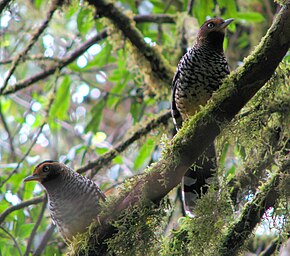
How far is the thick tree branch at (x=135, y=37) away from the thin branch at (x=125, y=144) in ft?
1.22

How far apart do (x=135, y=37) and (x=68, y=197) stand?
177 centimetres

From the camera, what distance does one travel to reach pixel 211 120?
272 centimetres

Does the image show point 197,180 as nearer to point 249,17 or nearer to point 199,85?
point 199,85

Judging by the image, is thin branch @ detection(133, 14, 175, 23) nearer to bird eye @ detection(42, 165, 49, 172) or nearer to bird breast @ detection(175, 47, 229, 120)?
bird breast @ detection(175, 47, 229, 120)

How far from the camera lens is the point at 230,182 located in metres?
3.63

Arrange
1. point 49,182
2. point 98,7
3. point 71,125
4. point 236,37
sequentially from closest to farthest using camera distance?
point 49,182
point 98,7
point 236,37
point 71,125

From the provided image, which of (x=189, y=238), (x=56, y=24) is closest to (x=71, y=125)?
(x=56, y=24)

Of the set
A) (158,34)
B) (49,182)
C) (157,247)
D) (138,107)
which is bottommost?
(157,247)

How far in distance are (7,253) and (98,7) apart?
2.14 meters

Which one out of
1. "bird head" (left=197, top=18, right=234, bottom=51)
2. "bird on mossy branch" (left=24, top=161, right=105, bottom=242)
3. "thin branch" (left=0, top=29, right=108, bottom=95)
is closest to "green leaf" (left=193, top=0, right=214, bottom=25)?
"bird head" (left=197, top=18, right=234, bottom=51)

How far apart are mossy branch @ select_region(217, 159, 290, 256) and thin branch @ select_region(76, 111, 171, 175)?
1.79m

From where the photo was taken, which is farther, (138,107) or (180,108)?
(138,107)

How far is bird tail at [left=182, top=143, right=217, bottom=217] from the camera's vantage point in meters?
3.48

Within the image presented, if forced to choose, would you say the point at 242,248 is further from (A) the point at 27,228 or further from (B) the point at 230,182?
(A) the point at 27,228
